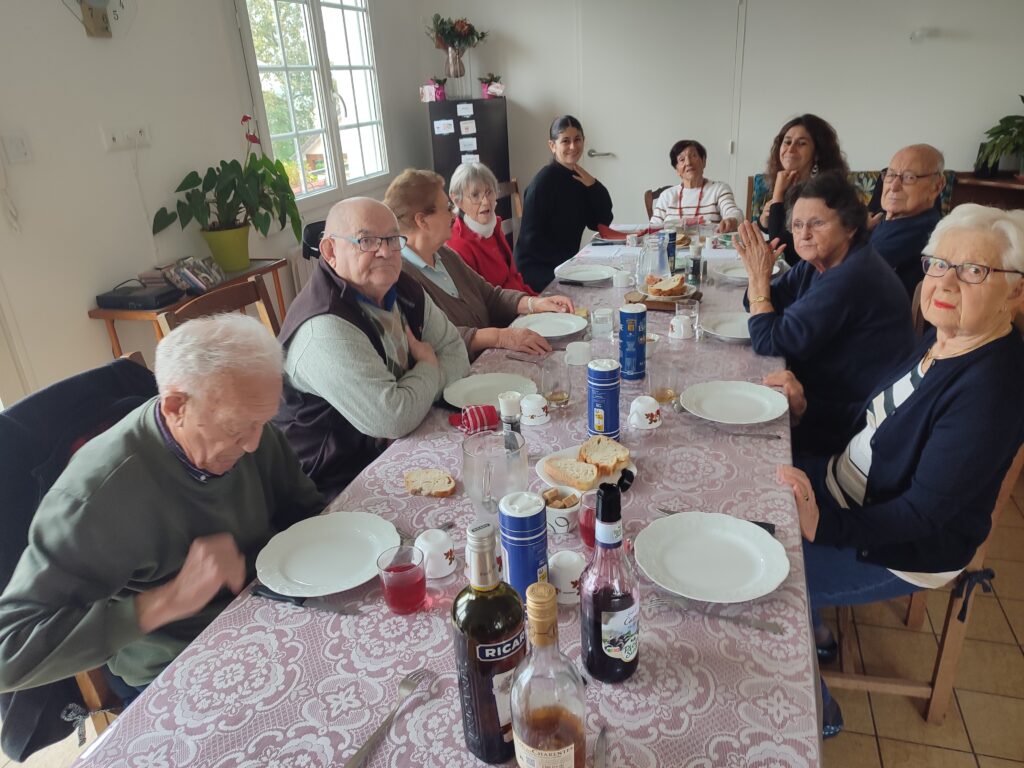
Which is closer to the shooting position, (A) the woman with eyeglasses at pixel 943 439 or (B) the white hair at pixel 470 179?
(A) the woman with eyeglasses at pixel 943 439

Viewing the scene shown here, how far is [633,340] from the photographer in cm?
172

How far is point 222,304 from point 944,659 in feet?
6.96

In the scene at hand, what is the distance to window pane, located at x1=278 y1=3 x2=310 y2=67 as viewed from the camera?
4.05m

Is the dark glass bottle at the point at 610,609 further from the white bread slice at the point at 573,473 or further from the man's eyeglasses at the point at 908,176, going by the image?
the man's eyeglasses at the point at 908,176

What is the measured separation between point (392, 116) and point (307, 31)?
3.50 ft

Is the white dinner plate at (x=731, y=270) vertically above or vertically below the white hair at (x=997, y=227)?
below

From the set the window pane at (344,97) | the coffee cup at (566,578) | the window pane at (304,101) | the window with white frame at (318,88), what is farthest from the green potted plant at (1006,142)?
the coffee cup at (566,578)

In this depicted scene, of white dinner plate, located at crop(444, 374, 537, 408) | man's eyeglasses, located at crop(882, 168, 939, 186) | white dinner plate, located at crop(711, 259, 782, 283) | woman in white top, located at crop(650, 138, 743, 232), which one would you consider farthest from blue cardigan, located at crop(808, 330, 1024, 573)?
woman in white top, located at crop(650, 138, 743, 232)

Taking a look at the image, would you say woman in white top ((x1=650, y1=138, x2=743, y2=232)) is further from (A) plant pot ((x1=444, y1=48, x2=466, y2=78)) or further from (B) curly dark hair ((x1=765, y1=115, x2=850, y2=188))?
(A) plant pot ((x1=444, y1=48, x2=466, y2=78))

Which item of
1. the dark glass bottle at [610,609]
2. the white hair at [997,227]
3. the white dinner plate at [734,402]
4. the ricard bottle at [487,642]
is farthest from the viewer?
the white dinner plate at [734,402]

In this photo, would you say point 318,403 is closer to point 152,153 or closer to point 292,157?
point 152,153

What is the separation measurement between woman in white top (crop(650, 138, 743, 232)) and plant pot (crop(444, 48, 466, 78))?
2.23 m

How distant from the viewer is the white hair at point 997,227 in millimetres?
1233

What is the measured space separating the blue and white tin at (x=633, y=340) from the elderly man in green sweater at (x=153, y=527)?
34.1 inches
